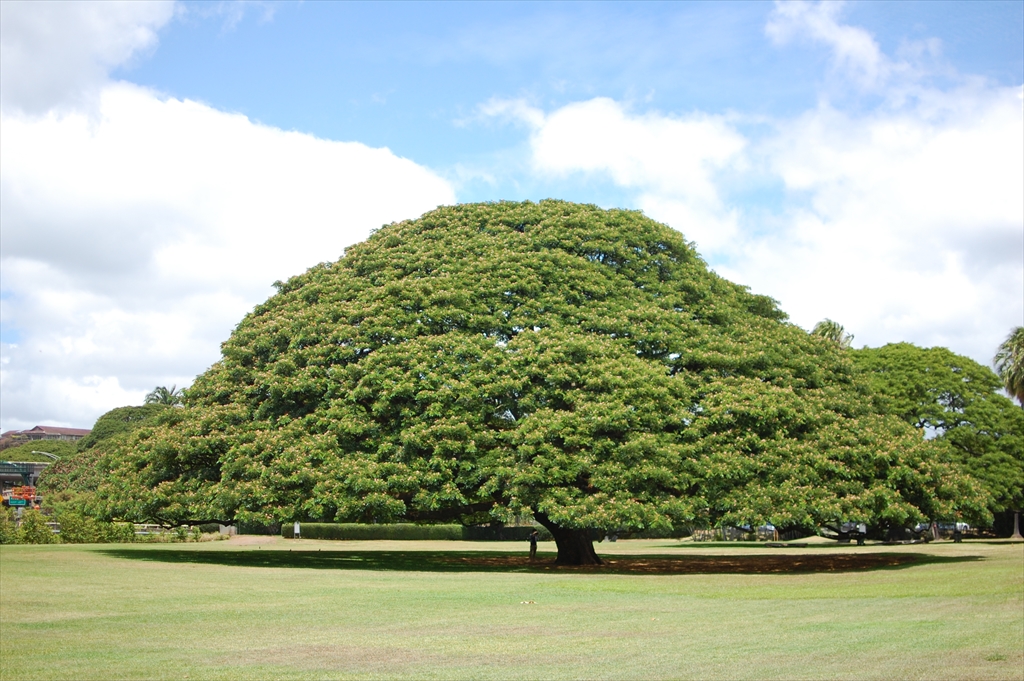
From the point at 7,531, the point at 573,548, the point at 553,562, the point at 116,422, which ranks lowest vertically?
the point at 553,562

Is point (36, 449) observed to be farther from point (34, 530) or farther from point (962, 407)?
point (962, 407)

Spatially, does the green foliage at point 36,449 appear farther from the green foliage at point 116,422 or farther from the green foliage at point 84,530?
the green foliage at point 84,530

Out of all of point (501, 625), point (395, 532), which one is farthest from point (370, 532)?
point (501, 625)

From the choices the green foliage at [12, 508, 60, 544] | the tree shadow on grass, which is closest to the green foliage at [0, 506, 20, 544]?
the green foliage at [12, 508, 60, 544]

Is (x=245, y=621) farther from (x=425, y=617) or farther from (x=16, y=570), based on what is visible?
(x=16, y=570)

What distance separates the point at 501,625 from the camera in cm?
1475

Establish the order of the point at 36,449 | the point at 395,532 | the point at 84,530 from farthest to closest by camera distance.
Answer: the point at 36,449
the point at 395,532
the point at 84,530

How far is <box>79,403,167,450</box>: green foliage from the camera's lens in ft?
308

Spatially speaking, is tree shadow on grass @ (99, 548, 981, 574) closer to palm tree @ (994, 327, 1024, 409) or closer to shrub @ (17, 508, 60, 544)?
shrub @ (17, 508, 60, 544)

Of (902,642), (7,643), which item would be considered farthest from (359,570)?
(902,642)

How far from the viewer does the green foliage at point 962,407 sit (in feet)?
172

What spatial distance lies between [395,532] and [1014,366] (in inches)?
1796

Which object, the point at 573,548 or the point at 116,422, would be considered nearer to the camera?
the point at 573,548

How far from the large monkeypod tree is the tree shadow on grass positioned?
2.28 meters
